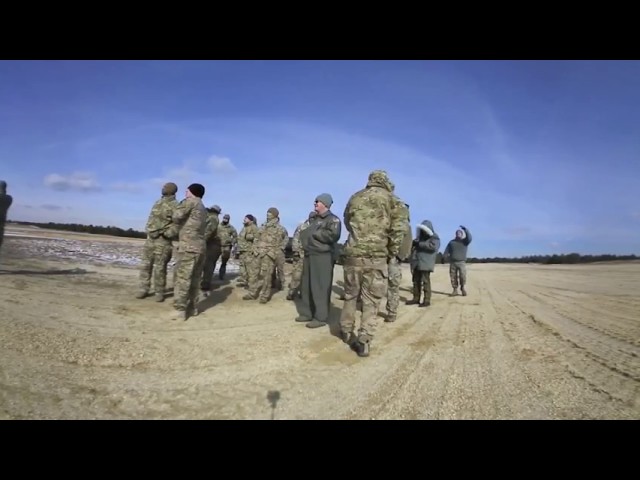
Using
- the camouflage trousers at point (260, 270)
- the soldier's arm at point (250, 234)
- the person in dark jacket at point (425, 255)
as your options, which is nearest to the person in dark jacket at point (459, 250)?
the person in dark jacket at point (425, 255)

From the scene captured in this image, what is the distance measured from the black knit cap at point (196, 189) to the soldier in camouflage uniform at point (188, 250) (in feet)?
0.40

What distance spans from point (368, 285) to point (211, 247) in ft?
21.9

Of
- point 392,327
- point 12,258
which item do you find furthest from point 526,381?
point 12,258

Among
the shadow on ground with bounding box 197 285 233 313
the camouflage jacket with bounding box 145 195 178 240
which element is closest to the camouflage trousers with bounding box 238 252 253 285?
the shadow on ground with bounding box 197 285 233 313

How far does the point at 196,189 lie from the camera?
6.96 m

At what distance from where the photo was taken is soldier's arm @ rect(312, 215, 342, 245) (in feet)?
23.1

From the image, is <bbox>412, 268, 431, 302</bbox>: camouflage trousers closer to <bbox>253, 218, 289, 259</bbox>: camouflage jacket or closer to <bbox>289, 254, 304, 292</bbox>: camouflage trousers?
<bbox>289, 254, 304, 292</bbox>: camouflage trousers

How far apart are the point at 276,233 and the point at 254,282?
4.93ft

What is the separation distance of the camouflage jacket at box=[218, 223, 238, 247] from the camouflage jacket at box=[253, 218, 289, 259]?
2.32 metres

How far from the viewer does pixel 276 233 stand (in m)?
9.76

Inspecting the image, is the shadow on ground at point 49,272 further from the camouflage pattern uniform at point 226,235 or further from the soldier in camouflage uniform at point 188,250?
the soldier in camouflage uniform at point 188,250

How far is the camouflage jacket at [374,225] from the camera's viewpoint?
5.12m

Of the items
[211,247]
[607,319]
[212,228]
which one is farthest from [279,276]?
[607,319]
